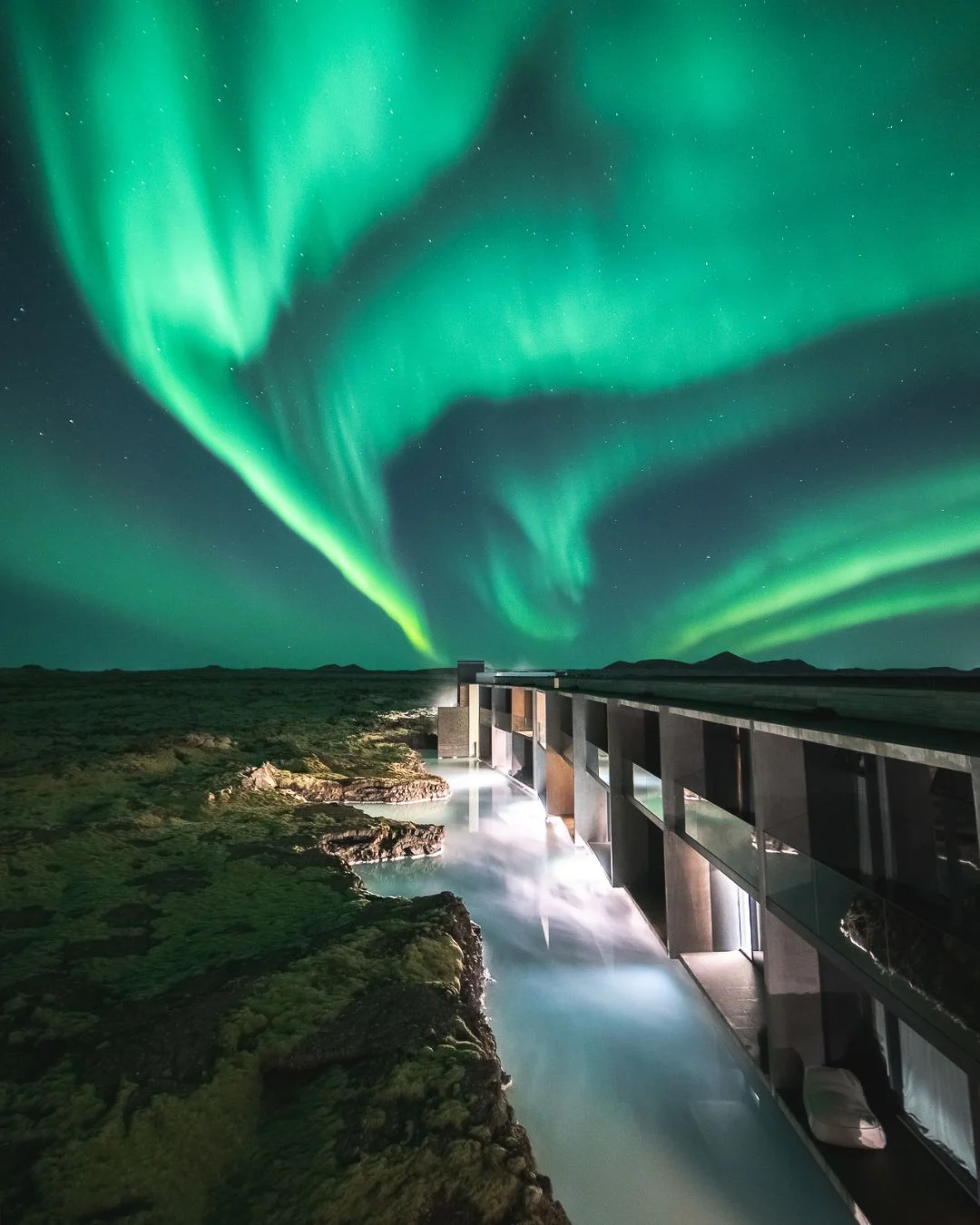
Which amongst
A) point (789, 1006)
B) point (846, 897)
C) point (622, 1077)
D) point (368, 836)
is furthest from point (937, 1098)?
point (368, 836)

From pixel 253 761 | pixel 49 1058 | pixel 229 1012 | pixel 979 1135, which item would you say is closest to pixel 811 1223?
pixel 979 1135

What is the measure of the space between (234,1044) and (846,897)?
28.0ft

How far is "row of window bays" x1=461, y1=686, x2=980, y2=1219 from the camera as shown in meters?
6.30

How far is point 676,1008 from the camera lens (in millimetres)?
12602

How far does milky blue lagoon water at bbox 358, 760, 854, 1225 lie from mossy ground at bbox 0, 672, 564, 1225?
5.36 feet

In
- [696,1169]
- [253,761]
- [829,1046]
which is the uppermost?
[253,761]

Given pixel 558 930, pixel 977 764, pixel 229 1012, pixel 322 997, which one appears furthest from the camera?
pixel 558 930

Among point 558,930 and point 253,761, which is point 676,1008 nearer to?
point 558,930

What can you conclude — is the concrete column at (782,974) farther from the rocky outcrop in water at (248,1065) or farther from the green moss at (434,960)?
the green moss at (434,960)

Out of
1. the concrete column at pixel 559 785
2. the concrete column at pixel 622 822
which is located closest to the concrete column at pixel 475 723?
the concrete column at pixel 559 785

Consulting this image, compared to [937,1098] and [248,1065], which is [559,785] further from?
[248,1065]

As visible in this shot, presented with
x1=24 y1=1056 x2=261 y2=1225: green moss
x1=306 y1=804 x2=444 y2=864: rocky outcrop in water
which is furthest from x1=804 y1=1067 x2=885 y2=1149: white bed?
x1=306 y1=804 x2=444 y2=864: rocky outcrop in water

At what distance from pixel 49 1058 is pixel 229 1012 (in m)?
2.28

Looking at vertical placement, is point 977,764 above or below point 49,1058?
above
